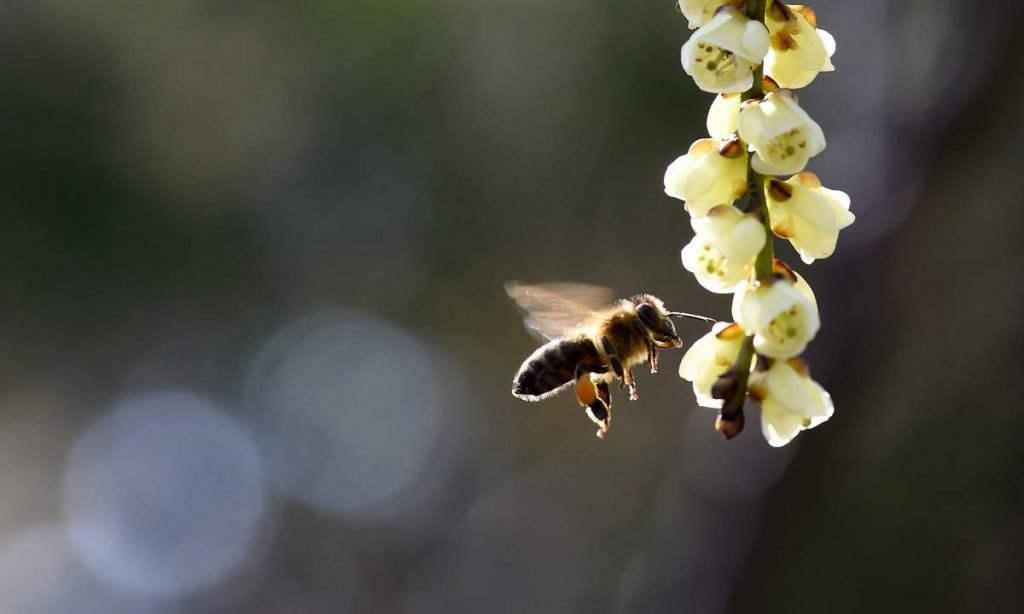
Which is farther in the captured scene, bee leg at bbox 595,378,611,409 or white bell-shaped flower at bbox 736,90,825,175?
bee leg at bbox 595,378,611,409

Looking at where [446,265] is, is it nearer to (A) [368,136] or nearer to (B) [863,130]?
(A) [368,136]

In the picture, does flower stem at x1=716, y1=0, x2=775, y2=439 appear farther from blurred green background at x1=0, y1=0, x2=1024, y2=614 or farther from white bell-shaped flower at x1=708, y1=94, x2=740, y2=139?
blurred green background at x1=0, y1=0, x2=1024, y2=614

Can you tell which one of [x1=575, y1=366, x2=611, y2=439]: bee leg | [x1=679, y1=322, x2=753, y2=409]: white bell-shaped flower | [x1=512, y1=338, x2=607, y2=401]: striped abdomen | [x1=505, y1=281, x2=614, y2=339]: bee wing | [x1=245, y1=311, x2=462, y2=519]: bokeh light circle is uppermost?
[x1=245, y1=311, x2=462, y2=519]: bokeh light circle

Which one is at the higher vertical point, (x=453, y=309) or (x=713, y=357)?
(x=453, y=309)

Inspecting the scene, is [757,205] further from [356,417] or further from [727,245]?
[356,417]

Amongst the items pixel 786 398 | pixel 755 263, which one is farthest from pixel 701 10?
pixel 786 398

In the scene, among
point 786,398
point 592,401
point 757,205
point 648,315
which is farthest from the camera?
point 648,315

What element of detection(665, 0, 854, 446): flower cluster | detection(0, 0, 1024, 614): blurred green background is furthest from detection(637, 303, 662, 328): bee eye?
detection(0, 0, 1024, 614): blurred green background
